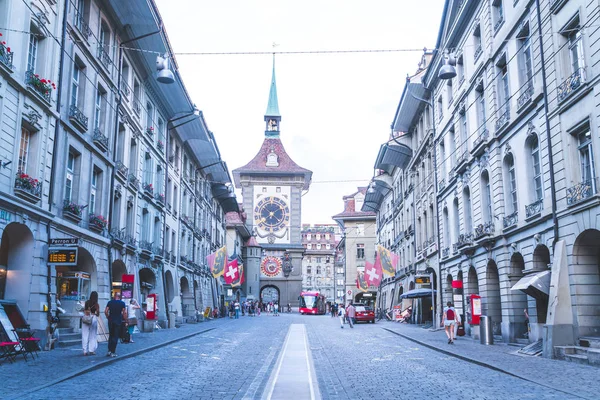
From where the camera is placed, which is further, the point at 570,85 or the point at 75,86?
the point at 75,86

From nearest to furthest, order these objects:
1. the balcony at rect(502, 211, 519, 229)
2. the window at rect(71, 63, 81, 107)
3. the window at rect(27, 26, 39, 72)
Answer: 1. the window at rect(27, 26, 39, 72)
2. the window at rect(71, 63, 81, 107)
3. the balcony at rect(502, 211, 519, 229)

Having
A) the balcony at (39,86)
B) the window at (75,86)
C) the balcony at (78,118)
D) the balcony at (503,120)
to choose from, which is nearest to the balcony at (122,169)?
the balcony at (78,118)

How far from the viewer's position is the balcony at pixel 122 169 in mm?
27484

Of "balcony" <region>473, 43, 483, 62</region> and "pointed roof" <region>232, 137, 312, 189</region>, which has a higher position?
"pointed roof" <region>232, 137, 312, 189</region>

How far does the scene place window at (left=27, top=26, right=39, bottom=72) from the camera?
18.7m

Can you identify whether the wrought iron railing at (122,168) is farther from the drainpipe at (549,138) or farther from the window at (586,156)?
the window at (586,156)

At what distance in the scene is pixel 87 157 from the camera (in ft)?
77.8

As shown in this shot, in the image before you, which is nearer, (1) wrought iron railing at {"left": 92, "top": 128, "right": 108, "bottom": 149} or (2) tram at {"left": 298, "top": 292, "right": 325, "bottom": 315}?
(1) wrought iron railing at {"left": 92, "top": 128, "right": 108, "bottom": 149}

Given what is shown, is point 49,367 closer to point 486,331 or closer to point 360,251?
point 486,331

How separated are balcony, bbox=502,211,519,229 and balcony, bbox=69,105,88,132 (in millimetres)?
16065

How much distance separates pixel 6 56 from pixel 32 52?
2.44 meters

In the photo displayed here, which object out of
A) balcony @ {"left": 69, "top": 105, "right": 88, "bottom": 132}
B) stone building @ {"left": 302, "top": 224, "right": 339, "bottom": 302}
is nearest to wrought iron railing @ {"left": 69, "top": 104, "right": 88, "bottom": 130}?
balcony @ {"left": 69, "top": 105, "right": 88, "bottom": 132}

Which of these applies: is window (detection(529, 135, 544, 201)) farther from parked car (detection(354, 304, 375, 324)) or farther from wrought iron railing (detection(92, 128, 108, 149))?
parked car (detection(354, 304, 375, 324))

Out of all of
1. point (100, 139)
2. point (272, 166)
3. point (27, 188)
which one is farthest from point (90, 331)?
point (272, 166)
